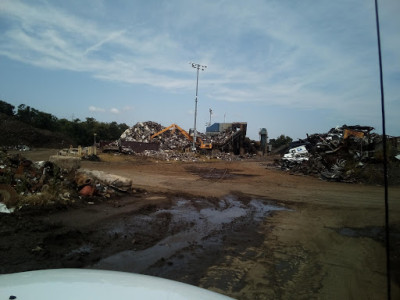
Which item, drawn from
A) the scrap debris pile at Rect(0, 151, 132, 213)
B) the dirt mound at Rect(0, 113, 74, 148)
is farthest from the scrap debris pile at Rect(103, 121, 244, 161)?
the dirt mound at Rect(0, 113, 74, 148)

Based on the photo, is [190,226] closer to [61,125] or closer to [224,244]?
[224,244]

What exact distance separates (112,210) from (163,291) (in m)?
5.58

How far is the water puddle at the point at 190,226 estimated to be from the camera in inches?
158

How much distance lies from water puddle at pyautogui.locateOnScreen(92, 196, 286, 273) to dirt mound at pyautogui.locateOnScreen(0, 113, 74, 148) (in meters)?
42.3

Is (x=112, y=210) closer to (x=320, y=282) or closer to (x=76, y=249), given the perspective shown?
(x=76, y=249)

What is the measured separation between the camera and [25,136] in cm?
4278

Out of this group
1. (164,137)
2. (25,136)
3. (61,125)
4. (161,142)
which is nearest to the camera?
(161,142)

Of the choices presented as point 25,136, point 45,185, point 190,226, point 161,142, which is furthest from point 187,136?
point 190,226

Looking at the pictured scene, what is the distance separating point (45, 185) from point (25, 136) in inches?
1713

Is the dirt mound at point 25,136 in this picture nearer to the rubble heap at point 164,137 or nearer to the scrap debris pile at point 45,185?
the rubble heap at point 164,137

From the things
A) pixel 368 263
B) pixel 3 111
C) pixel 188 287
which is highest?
pixel 3 111

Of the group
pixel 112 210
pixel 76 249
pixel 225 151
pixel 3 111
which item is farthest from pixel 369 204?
pixel 3 111

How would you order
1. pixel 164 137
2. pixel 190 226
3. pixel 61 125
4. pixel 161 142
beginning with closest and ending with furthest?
pixel 190 226
pixel 161 142
pixel 164 137
pixel 61 125

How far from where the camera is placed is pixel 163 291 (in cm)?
159
